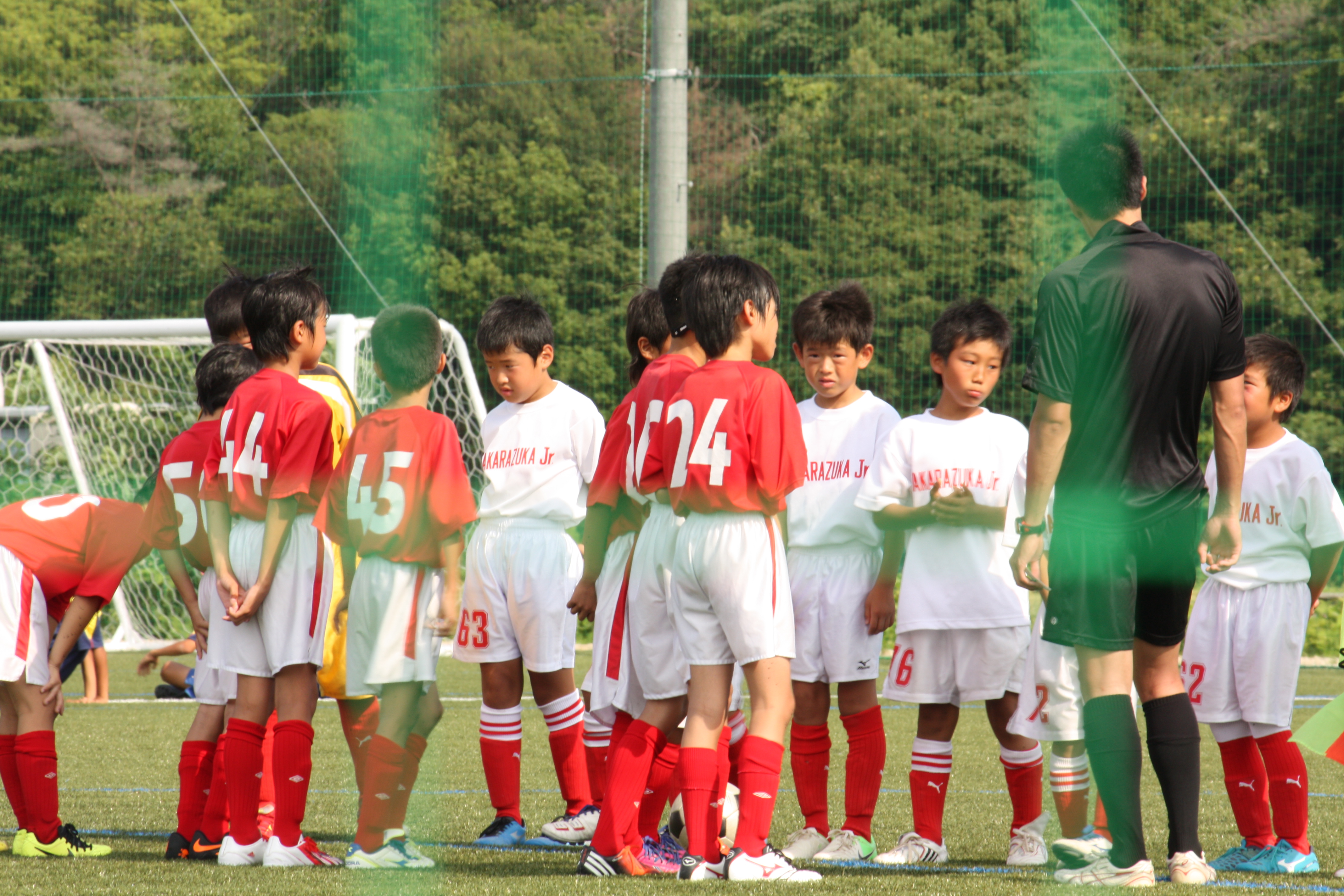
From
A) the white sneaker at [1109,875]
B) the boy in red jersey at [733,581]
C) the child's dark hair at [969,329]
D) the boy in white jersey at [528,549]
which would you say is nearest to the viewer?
the white sneaker at [1109,875]

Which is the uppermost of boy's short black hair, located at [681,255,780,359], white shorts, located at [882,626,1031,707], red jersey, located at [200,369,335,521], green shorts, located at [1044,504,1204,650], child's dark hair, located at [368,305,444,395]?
boy's short black hair, located at [681,255,780,359]

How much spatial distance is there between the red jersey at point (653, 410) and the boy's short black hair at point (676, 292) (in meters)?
0.12

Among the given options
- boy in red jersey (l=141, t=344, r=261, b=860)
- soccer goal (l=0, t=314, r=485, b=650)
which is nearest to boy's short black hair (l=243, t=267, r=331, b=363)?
boy in red jersey (l=141, t=344, r=261, b=860)

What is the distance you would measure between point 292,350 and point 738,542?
4.41 feet

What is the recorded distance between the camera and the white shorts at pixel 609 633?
3451mm

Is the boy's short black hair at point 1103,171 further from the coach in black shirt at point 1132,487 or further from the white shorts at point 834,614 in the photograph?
the white shorts at point 834,614

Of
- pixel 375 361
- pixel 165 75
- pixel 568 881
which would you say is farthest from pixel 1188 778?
pixel 165 75

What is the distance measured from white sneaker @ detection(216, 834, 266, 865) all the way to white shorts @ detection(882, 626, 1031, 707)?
1.61 metres

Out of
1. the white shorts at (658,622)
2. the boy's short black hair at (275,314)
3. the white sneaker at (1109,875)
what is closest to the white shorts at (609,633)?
the white shorts at (658,622)

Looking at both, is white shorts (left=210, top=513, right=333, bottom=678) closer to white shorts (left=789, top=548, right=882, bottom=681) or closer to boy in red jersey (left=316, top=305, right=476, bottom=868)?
boy in red jersey (left=316, top=305, right=476, bottom=868)

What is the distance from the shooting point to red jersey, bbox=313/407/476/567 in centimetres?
336

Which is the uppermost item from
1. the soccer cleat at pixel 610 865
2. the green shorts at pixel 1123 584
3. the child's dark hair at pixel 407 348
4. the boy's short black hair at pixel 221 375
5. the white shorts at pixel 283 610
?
the child's dark hair at pixel 407 348

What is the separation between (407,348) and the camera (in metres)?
3.47

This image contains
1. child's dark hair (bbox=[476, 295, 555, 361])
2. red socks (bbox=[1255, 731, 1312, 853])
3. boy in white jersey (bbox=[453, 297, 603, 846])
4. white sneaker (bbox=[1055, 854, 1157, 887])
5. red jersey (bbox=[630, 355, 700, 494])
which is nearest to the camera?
white sneaker (bbox=[1055, 854, 1157, 887])
